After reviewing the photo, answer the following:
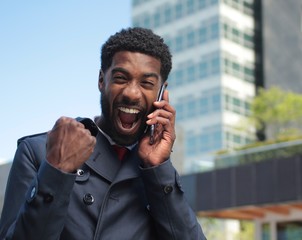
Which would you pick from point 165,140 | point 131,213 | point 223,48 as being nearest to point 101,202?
point 131,213

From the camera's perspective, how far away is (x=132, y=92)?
254 cm

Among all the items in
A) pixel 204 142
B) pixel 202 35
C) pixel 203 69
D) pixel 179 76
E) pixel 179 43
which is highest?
pixel 202 35

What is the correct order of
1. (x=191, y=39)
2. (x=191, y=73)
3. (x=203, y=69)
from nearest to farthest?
(x=203, y=69) < (x=191, y=73) < (x=191, y=39)

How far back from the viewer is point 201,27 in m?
65.3

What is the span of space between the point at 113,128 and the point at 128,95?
121 millimetres

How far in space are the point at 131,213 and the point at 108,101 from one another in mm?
361

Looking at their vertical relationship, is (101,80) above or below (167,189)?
above

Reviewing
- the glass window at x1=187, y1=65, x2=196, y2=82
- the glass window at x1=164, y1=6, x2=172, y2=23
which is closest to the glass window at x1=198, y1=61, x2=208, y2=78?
the glass window at x1=187, y1=65, x2=196, y2=82

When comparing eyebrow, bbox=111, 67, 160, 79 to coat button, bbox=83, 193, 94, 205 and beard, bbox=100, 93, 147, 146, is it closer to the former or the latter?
beard, bbox=100, 93, 147, 146

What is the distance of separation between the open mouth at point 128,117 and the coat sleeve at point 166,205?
16 cm

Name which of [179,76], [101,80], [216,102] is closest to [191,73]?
[179,76]

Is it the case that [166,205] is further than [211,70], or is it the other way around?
[211,70]

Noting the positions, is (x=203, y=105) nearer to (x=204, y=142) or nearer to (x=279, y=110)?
(x=204, y=142)

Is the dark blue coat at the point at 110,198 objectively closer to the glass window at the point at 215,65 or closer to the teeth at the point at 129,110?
the teeth at the point at 129,110
